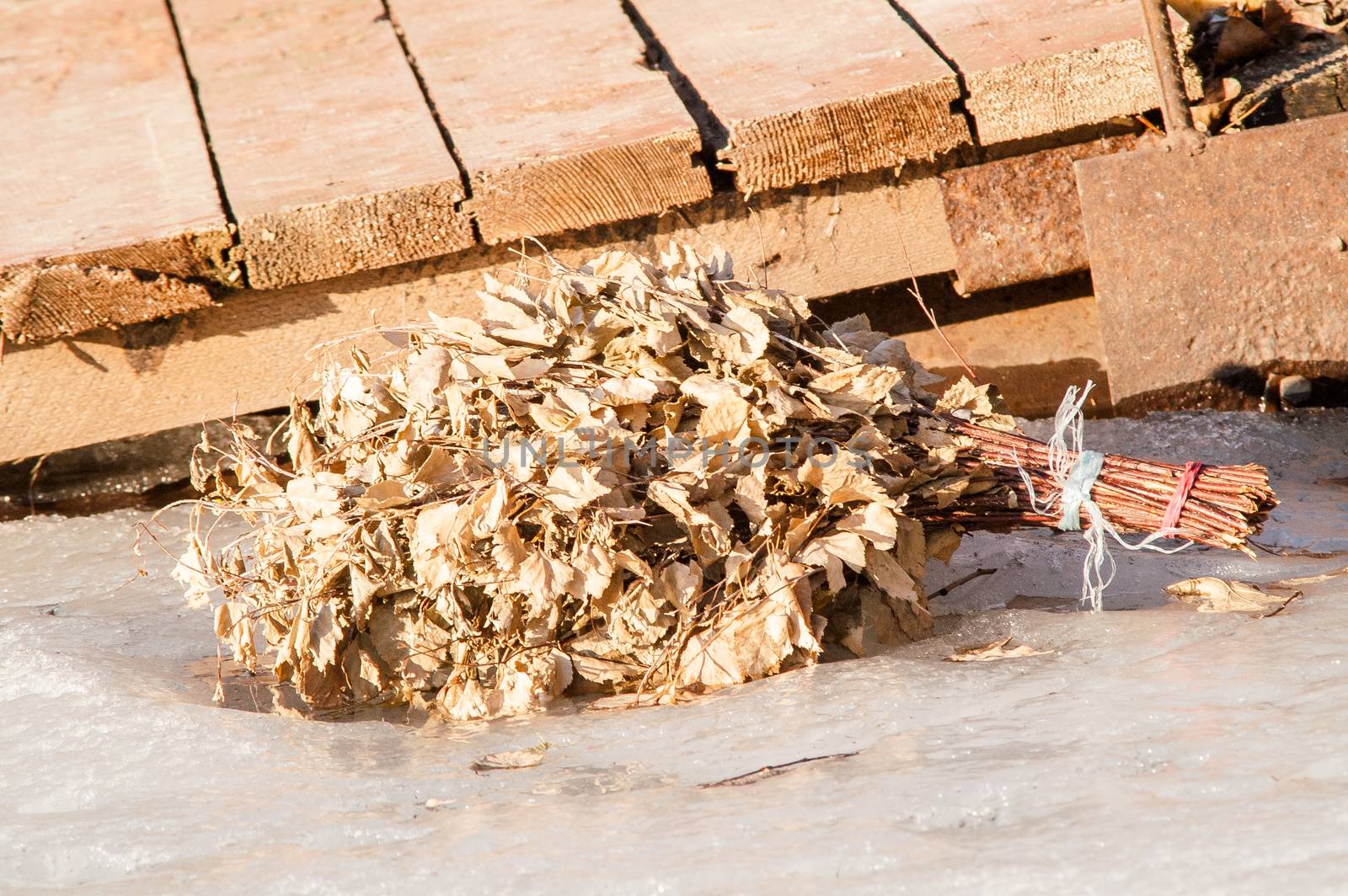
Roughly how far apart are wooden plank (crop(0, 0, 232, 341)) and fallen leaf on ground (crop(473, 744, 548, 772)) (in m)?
1.54

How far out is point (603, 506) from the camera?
171 centimetres

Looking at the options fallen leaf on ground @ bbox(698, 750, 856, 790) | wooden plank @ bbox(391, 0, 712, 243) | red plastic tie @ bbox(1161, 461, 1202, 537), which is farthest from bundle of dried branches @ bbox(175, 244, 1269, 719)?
wooden plank @ bbox(391, 0, 712, 243)

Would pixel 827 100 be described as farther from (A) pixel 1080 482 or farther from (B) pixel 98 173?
(B) pixel 98 173

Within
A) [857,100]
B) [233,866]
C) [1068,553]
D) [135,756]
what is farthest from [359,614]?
[857,100]

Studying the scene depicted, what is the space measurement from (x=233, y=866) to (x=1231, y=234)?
2.55 metres

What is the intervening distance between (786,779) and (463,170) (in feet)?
A: 5.78

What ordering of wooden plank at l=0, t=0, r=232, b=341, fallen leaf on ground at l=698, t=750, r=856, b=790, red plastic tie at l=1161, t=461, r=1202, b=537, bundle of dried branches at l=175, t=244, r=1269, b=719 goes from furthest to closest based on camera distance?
wooden plank at l=0, t=0, r=232, b=341, red plastic tie at l=1161, t=461, r=1202, b=537, bundle of dried branches at l=175, t=244, r=1269, b=719, fallen leaf on ground at l=698, t=750, r=856, b=790

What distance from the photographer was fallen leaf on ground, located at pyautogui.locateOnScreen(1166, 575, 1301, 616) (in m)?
1.81

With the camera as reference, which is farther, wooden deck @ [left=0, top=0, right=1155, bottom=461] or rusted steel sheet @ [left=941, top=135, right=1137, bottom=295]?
rusted steel sheet @ [left=941, top=135, right=1137, bottom=295]

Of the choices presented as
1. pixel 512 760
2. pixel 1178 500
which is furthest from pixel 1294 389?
pixel 512 760

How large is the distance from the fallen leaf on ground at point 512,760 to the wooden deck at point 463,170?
1.22m

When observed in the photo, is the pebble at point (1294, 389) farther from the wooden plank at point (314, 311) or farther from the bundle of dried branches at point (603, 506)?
the bundle of dried branches at point (603, 506)

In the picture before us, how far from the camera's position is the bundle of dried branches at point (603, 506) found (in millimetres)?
1730

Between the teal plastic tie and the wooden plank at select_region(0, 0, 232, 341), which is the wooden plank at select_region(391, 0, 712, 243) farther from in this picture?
the teal plastic tie
